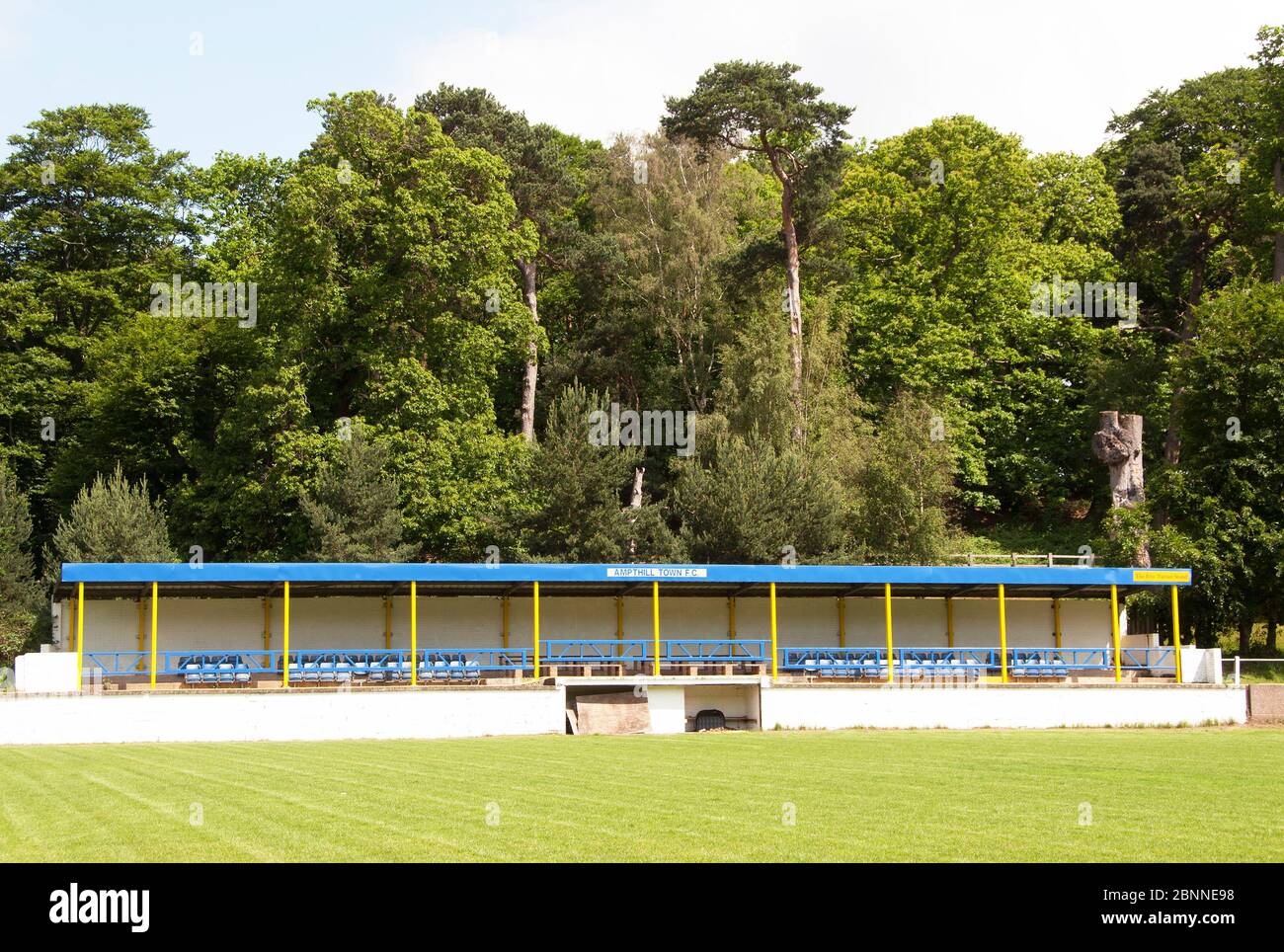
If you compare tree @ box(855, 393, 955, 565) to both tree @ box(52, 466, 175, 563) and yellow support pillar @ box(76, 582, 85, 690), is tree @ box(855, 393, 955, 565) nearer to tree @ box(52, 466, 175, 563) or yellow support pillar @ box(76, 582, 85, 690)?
tree @ box(52, 466, 175, 563)

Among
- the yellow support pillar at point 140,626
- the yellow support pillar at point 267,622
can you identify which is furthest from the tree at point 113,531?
the yellow support pillar at point 267,622

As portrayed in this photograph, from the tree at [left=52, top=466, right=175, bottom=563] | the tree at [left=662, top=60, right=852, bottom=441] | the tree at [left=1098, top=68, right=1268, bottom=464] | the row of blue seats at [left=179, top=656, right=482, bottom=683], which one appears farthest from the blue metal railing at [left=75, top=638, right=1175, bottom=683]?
the tree at [left=1098, top=68, right=1268, bottom=464]

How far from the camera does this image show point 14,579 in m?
47.1

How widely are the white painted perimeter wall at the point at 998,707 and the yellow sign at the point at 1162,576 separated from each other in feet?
9.75

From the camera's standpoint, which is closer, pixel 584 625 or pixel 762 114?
pixel 584 625

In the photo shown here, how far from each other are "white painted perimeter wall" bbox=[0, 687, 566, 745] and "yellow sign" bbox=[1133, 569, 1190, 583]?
14916 mm

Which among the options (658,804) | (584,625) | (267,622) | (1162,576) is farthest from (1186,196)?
(658,804)

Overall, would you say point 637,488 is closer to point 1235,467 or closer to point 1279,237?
point 1235,467

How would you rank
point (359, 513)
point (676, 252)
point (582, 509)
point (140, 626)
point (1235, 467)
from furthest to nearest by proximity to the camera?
point (676, 252), point (359, 513), point (582, 509), point (1235, 467), point (140, 626)

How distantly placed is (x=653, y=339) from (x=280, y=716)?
110 feet

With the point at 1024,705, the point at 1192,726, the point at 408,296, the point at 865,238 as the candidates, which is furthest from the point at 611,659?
the point at 865,238
